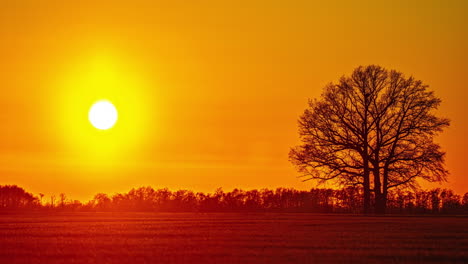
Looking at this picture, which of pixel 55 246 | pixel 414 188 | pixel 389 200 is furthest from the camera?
pixel 389 200

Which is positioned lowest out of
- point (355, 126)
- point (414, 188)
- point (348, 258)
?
point (348, 258)

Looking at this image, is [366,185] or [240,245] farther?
[366,185]

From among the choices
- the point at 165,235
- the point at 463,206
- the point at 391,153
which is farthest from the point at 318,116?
the point at 165,235

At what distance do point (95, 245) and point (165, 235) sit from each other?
4.25m

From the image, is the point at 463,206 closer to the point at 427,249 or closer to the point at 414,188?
the point at 414,188

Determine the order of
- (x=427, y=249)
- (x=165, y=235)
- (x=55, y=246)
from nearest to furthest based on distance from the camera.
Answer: (x=427, y=249)
(x=55, y=246)
(x=165, y=235)

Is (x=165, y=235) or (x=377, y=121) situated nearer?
(x=165, y=235)

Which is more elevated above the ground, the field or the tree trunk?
the tree trunk

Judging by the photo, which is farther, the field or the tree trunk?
the tree trunk

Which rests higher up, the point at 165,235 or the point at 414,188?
the point at 414,188

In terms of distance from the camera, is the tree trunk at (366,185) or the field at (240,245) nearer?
the field at (240,245)

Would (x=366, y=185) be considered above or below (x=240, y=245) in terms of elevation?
above

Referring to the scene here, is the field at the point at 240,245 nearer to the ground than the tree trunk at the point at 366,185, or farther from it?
nearer to the ground

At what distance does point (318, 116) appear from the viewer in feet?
141
